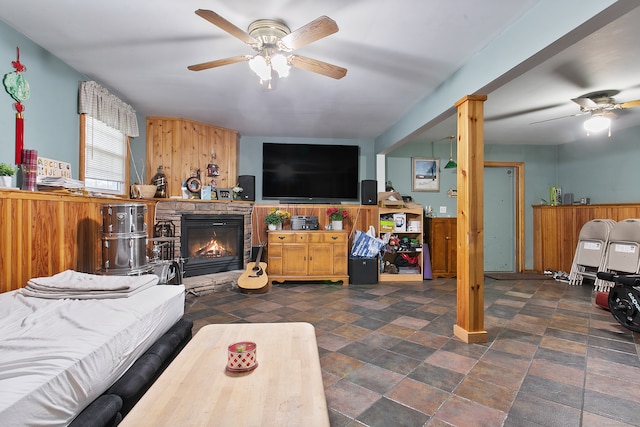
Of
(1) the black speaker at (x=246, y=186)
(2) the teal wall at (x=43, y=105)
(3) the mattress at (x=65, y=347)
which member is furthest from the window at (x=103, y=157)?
(3) the mattress at (x=65, y=347)

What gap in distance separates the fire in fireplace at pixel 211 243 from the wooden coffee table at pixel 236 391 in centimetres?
308

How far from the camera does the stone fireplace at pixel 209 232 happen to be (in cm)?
418

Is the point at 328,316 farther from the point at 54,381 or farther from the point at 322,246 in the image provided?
the point at 54,381

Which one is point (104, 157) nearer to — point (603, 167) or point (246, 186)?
point (246, 186)

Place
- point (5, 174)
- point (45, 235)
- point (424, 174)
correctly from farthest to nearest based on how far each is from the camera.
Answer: point (424, 174)
point (45, 235)
point (5, 174)

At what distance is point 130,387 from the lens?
4.23ft

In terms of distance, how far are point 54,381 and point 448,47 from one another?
3.01 m

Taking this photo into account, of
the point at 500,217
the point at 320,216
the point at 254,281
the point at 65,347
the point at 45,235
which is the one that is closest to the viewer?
the point at 65,347

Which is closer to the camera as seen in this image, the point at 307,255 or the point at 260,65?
the point at 260,65

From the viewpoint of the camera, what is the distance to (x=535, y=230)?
224 inches

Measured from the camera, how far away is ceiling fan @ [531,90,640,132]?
332 centimetres

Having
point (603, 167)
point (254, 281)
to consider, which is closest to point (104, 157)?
point (254, 281)

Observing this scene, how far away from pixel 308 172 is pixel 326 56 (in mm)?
2626

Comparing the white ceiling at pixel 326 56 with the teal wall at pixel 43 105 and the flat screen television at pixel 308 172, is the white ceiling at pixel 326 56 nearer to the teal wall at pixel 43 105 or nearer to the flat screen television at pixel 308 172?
the teal wall at pixel 43 105
